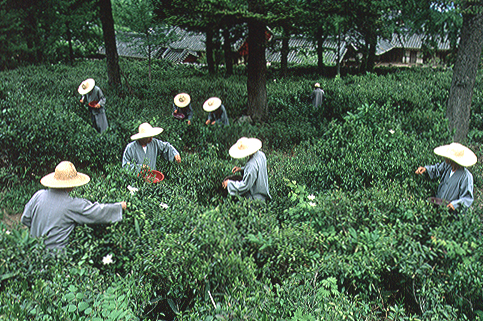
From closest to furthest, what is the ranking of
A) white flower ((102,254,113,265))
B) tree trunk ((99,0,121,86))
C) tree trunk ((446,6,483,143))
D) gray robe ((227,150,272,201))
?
white flower ((102,254,113,265)) < gray robe ((227,150,272,201)) < tree trunk ((446,6,483,143)) < tree trunk ((99,0,121,86))

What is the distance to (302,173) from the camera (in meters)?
6.84

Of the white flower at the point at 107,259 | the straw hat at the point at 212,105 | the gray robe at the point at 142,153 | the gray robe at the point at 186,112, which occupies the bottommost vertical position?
the white flower at the point at 107,259

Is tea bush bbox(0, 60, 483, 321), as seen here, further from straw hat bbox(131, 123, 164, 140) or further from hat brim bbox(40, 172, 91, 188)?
straw hat bbox(131, 123, 164, 140)

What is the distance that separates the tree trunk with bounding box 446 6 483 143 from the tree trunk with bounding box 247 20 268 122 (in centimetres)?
488

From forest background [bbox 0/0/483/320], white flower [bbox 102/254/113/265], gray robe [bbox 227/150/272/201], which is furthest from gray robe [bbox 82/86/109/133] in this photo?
white flower [bbox 102/254/113/265]

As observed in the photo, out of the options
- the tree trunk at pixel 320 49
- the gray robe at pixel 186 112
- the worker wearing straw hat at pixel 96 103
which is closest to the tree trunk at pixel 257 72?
the gray robe at pixel 186 112

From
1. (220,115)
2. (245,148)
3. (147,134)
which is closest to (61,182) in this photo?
(147,134)

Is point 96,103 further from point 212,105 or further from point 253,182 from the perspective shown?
point 253,182

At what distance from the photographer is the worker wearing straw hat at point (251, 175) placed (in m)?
5.45

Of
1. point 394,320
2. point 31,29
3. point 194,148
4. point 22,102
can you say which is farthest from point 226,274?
point 31,29

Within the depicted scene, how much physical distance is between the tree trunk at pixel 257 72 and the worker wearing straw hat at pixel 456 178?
645cm

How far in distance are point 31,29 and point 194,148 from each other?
15507 millimetres

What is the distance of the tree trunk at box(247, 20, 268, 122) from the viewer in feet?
35.6

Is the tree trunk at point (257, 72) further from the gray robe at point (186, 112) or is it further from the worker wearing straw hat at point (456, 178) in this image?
→ the worker wearing straw hat at point (456, 178)
